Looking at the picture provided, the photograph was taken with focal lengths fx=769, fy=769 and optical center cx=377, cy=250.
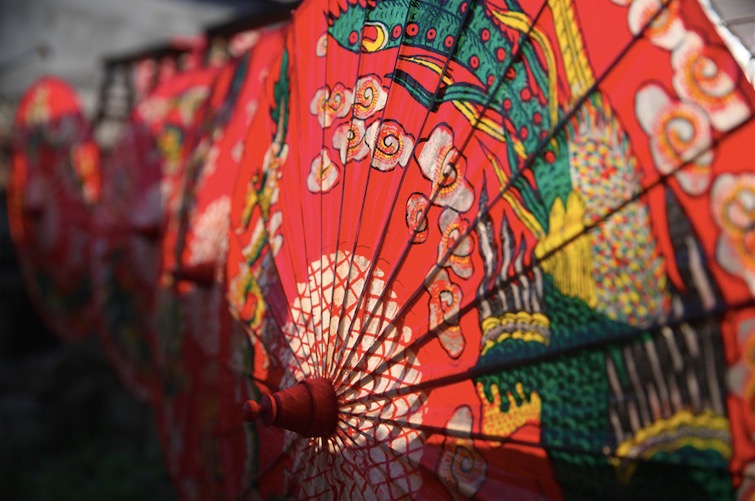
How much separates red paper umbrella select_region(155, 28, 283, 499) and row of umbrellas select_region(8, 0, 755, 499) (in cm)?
2

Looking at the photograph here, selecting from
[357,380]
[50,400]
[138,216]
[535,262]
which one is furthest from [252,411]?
[50,400]

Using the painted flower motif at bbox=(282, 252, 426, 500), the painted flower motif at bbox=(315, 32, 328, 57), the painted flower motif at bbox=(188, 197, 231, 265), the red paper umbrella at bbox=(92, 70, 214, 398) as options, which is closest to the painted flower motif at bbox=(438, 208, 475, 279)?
the painted flower motif at bbox=(282, 252, 426, 500)

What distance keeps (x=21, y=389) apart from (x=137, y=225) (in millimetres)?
2006

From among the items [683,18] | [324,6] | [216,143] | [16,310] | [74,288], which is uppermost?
[16,310]

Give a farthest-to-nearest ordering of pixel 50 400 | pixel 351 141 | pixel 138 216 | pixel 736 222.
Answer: pixel 50 400 < pixel 138 216 < pixel 351 141 < pixel 736 222

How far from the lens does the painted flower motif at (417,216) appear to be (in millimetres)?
1296

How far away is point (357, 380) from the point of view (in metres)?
1.38

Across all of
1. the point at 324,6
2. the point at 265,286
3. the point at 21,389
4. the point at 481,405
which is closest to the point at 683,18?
the point at 481,405

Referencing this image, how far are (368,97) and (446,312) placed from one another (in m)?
0.45

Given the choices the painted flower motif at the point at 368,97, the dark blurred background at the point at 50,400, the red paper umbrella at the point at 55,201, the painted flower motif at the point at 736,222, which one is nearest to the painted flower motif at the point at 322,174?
the painted flower motif at the point at 368,97

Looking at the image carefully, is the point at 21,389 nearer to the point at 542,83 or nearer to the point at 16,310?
the point at 16,310

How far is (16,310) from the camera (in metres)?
5.25

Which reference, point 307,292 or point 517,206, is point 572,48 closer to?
point 517,206

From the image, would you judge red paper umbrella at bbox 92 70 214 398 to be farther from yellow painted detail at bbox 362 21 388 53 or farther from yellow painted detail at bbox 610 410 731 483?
yellow painted detail at bbox 610 410 731 483
